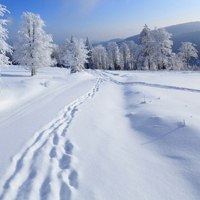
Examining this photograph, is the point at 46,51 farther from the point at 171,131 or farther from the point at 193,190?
the point at 193,190

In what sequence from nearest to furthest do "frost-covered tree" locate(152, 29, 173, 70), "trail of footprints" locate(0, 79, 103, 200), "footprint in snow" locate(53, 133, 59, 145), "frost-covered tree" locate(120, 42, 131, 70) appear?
"trail of footprints" locate(0, 79, 103, 200) → "footprint in snow" locate(53, 133, 59, 145) → "frost-covered tree" locate(152, 29, 173, 70) → "frost-covered tree" locate(120, 42, 131, 70)

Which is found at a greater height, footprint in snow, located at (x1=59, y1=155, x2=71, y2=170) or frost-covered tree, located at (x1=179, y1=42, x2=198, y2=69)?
frost-covered tree, located at (x1=179, y1=42, x2=198, y2=69)

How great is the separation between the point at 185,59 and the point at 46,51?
5237 cm

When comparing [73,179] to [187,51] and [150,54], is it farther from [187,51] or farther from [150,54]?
[187,51]

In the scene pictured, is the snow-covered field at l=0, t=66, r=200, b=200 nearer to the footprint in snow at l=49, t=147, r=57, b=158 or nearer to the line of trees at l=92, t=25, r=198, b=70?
the footprint in snow at l=49, t=147, r=57, b=158

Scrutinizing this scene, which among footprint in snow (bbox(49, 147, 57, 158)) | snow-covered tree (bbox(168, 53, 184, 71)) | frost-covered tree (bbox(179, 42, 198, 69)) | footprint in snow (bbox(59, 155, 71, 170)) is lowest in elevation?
footprint in snow (bbox(59, 155, 71, 170))

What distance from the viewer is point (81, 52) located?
67500 mm

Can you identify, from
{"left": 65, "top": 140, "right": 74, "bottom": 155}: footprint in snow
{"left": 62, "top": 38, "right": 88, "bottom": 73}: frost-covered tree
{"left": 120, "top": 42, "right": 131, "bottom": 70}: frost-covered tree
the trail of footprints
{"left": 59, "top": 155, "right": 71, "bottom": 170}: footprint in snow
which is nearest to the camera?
the trail of footprints

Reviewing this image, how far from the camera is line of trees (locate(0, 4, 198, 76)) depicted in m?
45.3

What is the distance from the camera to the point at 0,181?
20.8ft

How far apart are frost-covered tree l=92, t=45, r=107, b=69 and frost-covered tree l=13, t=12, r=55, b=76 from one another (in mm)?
76526

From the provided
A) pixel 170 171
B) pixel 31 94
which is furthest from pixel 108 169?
pixel 31 94

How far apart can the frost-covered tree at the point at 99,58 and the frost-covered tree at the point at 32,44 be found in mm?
76526

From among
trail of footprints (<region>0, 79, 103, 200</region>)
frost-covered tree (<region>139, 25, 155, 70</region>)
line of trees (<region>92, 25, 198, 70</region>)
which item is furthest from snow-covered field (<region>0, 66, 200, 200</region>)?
line of trees (<region>92, 25, 198, 70</region>)
